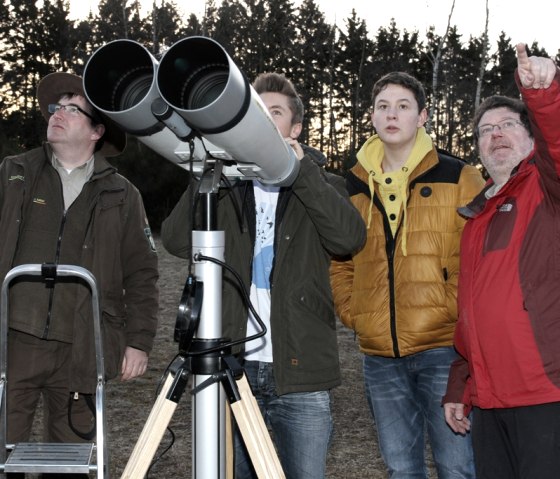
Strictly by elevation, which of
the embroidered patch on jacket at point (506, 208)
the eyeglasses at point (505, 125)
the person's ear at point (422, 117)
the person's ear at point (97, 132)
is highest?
the person's ear at point (97, 132)

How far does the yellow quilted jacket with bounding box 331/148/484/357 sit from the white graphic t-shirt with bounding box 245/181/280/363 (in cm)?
43

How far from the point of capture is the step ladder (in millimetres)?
2551

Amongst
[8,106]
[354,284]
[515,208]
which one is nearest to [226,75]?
[515,208]

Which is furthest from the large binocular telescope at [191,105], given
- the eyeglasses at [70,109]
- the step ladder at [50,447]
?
the eyeglasses at [70,109]

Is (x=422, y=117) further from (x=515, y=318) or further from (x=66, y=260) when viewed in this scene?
(x=66, y=260)

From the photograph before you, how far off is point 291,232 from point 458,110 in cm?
3387

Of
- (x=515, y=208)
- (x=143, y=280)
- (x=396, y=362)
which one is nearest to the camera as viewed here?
(x=515, y=208)

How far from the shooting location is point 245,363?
112 inches

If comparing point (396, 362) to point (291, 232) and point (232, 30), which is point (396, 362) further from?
point (232, 30)

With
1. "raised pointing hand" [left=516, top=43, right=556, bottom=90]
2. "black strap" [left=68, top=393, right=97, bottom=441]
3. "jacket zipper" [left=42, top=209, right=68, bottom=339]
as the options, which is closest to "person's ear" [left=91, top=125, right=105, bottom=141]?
"jacket zipper" [left=42, top=209, right=68, bottom=339]

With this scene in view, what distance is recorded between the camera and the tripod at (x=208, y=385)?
1.92m

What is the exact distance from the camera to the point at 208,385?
1.95 meters

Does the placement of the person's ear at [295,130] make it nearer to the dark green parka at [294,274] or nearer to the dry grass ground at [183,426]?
the dark green parka at [294,274]

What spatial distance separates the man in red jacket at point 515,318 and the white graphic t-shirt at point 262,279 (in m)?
0.73
